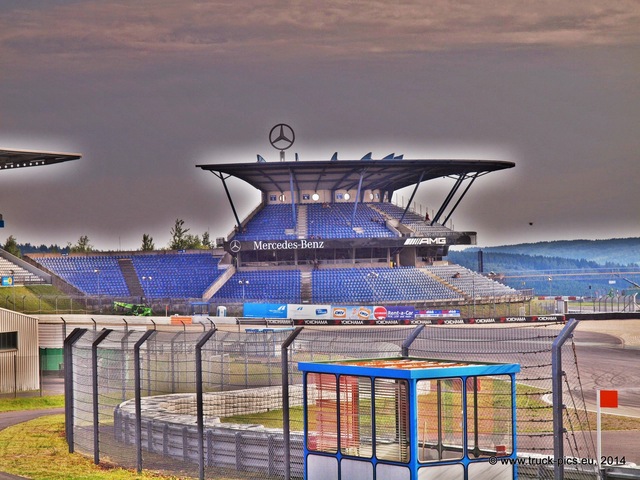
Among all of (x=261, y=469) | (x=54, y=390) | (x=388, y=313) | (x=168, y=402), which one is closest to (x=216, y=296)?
(x=388, y=313)

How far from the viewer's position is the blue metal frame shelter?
15.5 m

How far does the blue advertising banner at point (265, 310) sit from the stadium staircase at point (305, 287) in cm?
712

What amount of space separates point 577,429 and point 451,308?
170 feet

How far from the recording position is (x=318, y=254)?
307 ft

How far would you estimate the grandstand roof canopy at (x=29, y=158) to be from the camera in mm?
73125

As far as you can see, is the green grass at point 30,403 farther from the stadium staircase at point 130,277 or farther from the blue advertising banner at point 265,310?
the stadium staircase at point 130,277

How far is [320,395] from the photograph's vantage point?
55.1 feet

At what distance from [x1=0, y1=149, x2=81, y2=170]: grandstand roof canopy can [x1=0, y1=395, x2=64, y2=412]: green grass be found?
115 ft

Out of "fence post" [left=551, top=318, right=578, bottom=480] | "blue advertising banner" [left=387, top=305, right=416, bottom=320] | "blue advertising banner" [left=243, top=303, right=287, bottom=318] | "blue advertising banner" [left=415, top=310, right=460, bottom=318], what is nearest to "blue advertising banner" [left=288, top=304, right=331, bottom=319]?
"blue advertising banner" [left=243, top=303, right=287, bottom=318]

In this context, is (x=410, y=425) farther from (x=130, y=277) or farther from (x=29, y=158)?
(x=130, y=277)

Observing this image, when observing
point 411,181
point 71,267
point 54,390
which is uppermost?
point 411,181

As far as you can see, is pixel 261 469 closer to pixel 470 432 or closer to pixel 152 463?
pixel 152 463

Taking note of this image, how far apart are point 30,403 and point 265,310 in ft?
→ 129

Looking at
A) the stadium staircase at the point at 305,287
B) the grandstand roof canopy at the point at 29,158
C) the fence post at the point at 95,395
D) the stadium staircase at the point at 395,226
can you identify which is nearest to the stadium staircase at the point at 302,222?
the stadium staircase at the point at 305,287
